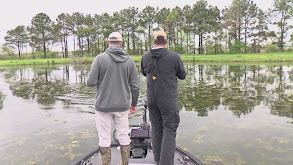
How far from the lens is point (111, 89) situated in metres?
3.39

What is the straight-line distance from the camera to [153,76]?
11.4 feet

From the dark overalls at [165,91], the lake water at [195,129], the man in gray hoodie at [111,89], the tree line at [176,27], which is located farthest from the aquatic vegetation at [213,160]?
the tree line at [176,27]

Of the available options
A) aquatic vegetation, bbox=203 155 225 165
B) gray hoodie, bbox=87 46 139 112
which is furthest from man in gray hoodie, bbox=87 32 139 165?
aquatic vegetation, bbox=203 155 225 165

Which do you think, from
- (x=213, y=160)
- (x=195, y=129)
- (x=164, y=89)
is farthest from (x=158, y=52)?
(x=195, y=129)

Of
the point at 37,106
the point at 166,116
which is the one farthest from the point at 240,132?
the point at 37,106

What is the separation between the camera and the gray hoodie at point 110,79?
3377 millimetres

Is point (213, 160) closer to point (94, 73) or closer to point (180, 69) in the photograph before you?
point (180, 69)

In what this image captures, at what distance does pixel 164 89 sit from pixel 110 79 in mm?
785

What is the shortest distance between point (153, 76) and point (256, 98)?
27.1 feet

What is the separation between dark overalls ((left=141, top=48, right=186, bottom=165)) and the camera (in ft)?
11.1

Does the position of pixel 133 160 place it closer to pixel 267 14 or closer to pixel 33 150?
pixel 33 150

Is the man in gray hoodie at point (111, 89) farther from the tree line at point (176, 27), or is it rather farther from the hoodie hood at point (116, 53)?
the tree line at point (176, 27)

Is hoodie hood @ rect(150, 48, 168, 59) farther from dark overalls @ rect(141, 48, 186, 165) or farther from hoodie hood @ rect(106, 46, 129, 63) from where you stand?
hoodie hood @ rect(106, 46, 129, 63)

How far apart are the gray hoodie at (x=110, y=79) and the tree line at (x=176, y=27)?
48.0 meters
